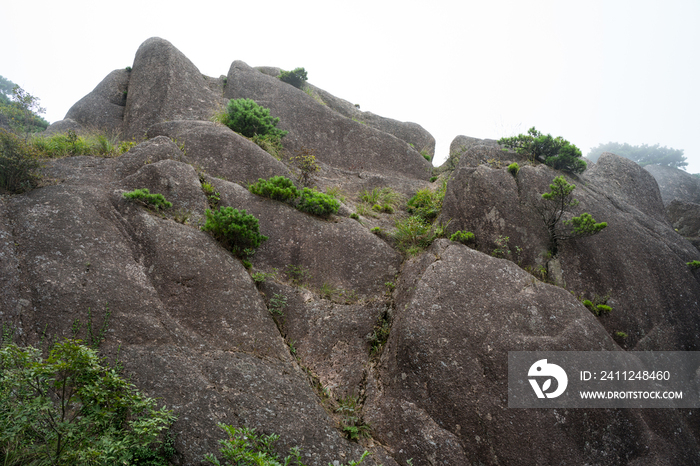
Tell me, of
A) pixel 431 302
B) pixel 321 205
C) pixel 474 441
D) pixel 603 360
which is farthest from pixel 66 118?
pixel 603 360

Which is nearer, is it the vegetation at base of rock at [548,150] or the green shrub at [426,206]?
the vegetation at base of rock at [548,150]

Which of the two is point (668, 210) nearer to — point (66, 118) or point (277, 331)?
point (277, 331)

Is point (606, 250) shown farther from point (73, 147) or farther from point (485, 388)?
point (73, 147)

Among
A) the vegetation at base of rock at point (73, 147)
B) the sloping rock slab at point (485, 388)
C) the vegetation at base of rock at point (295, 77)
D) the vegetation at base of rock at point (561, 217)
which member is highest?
the vegetation at base of rock at point (295, 77)

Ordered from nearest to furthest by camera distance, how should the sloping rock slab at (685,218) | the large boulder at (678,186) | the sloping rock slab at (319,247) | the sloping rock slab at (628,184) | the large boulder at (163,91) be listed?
the sloping rock slab at (319,247) < the sloping rock slab at (685,218) < the sloping rock slab at (628,184) < the large boulder at (163,91) < the large boulder at (678,186)

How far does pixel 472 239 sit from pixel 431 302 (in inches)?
120

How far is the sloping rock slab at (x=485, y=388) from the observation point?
268 inches

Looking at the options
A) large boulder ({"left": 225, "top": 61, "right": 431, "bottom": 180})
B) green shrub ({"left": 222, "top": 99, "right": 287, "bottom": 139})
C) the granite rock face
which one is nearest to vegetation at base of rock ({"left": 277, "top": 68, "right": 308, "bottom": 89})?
large boulder ({"left": 225, "top": 61, "right": 431, "bottom": 180})

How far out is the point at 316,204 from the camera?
11.4 m

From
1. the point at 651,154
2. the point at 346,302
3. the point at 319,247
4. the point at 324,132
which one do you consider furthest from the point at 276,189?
the point at 651,154

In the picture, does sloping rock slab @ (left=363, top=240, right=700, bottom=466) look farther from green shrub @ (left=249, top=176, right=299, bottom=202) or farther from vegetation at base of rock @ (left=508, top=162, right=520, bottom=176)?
green shrub @ (left=249, top=176, right=299, bottom=202)

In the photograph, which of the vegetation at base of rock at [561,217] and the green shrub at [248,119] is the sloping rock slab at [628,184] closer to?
the vegetation at base of rock at [561,217]

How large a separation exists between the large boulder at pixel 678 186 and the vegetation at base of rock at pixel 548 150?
10.2m

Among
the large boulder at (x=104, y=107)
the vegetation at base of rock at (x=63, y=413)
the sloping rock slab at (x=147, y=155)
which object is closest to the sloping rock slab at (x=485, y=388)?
the vegetation at base of rock at (x=63, y=413)
